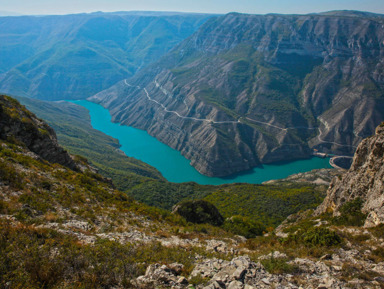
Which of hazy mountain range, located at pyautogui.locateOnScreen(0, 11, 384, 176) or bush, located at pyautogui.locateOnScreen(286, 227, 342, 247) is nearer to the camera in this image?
bush, located at pyautogui.locateOnScreen(286, 227, 342, 247)

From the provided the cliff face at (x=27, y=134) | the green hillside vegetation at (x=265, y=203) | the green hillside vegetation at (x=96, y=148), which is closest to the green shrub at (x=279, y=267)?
the cliff face at (x=27, y=134)

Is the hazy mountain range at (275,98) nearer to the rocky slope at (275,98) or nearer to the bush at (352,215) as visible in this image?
the rocky slope at (275,98)

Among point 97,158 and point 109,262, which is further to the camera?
point 97,158

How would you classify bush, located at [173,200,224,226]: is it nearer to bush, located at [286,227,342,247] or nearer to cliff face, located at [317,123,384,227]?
cliff face, located at [317,123,384,227]

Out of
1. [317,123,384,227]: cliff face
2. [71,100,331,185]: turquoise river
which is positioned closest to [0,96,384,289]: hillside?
[317,123,384,227]: cliff face

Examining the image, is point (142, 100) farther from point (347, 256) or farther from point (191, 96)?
point (347, 256)

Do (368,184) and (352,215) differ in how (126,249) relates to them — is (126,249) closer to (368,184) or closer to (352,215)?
(352,215)

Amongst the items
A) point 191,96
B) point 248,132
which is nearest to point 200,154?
point 248,132
